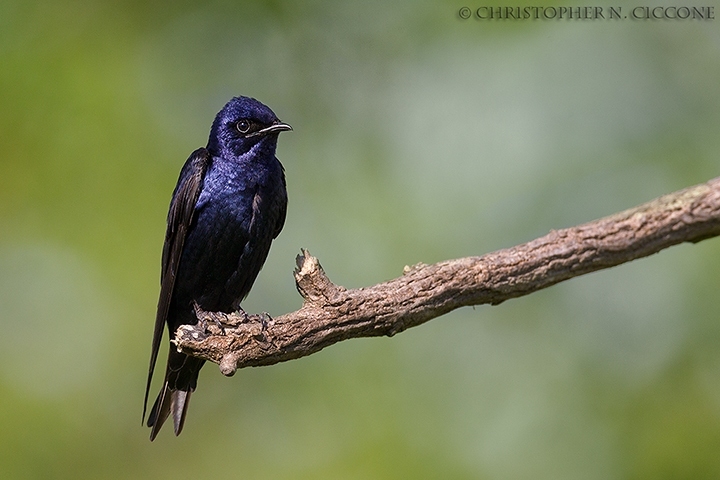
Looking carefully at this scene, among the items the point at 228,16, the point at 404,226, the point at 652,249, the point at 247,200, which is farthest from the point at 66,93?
the point at 652,249

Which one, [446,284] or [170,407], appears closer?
[446,284]

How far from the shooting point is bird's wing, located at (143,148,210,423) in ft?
16.4

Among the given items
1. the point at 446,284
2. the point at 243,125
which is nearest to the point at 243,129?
the point at 243,125

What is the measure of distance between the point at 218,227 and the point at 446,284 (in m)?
1.82

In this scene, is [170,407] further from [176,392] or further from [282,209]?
[282,209]

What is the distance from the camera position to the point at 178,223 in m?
5.07

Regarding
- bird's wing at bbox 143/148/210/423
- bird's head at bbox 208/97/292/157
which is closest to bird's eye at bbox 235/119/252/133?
bird's head at bbox 208/97/292/157

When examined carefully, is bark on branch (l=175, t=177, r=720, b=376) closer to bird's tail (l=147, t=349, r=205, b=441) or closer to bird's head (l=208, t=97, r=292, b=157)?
bird's tail (l=147, t=349, r=205, b=441)

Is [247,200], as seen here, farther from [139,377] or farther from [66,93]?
[66,93]

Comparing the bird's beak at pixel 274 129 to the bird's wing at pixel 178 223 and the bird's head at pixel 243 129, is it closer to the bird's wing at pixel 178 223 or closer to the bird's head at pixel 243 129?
the bird's head at pixel 243 129

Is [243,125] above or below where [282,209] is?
above

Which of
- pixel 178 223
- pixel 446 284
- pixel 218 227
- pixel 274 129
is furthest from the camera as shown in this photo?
pixel 274 129

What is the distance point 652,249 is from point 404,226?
14.9 ft

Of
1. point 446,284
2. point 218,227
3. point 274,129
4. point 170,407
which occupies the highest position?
point 274,129
